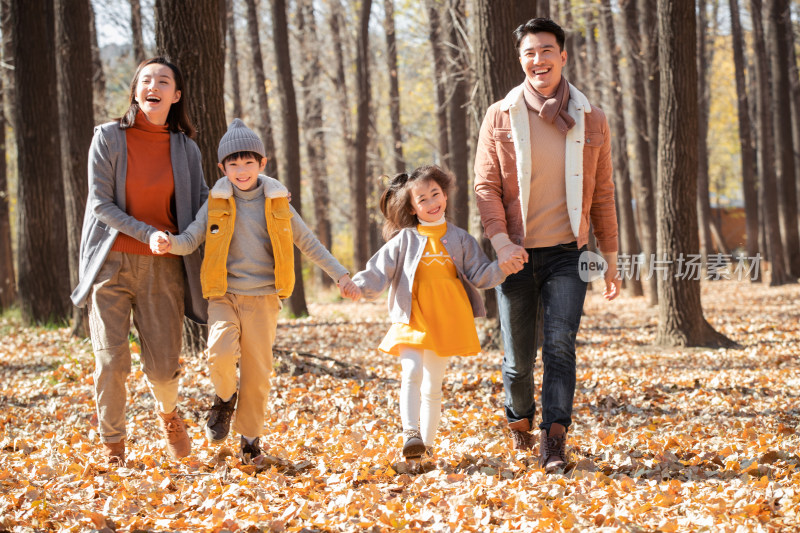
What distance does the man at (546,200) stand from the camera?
4.40 meters

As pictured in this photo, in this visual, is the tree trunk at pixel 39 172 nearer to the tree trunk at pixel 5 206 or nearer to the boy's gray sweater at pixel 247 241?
the tree trunk at pixel 5 206

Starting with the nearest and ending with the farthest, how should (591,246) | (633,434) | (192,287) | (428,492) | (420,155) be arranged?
(428,492)
(192,287)
(633,434)
(591,246)
(420,155)

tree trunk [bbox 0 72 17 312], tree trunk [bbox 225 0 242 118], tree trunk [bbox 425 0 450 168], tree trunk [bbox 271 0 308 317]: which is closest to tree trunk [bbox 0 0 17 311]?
tree trunk [bbox 0 72 17 312]

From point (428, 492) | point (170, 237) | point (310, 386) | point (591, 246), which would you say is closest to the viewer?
point (428, 492)

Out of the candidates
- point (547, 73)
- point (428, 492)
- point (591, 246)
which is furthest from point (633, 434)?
point (591, 246)

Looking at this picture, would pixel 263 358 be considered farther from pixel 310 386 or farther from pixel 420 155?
pixel 420 155

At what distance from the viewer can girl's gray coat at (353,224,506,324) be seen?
447cm

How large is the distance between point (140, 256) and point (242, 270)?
0.62 metres

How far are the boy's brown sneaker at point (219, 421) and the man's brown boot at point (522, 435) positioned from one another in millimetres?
1721

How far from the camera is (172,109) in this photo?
4789 mm

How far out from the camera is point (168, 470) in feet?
15.0

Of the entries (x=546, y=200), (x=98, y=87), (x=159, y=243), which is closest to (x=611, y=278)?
(x=546, y=200)

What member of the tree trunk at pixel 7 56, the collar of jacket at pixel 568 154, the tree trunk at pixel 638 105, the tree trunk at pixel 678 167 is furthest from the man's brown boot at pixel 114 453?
the tree trunk at pixel 7 56

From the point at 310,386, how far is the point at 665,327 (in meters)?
5.42
